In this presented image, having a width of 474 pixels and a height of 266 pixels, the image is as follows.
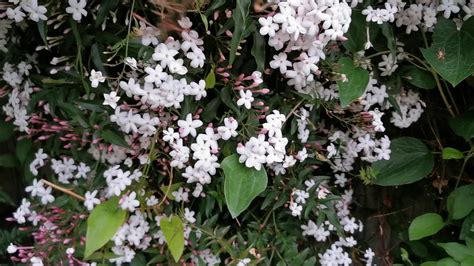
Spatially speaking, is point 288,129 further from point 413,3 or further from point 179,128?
point 413,3

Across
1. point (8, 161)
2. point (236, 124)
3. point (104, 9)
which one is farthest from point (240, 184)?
point (8, 161)

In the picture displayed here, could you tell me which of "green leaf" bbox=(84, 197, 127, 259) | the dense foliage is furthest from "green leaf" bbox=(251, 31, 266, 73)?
"green leaf" bbox=(84, 197, 127, 259)

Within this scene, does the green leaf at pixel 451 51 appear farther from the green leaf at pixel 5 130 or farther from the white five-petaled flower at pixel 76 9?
the green leaf at pixel 5 130

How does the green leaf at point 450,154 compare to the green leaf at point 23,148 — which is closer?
the green leaf at point 450,154

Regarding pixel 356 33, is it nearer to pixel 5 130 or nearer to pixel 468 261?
pixel 468 261

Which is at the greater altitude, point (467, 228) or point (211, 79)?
point (211, 79)

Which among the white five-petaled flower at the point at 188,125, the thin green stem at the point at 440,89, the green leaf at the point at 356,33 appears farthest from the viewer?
the thin green stem at the point at 440,89

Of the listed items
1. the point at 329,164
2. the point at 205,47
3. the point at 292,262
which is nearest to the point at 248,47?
the point at 205,47

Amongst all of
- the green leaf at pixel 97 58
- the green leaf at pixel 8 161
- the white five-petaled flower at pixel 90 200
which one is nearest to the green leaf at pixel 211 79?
the green leaf at pixel 97 58
